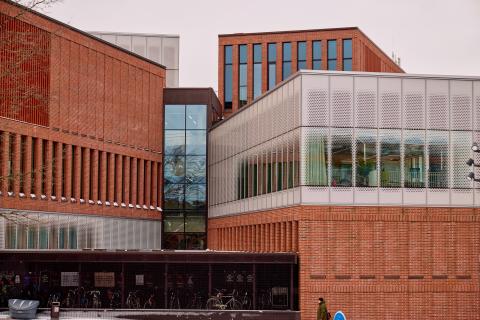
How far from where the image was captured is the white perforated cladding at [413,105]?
141ft

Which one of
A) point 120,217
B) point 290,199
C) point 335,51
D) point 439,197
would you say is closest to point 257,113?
point 290,199

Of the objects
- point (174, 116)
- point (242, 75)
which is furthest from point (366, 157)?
point (242, 75)

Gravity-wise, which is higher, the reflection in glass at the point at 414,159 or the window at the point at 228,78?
the window at the point at 228,78

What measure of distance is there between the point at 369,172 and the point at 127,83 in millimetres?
26217

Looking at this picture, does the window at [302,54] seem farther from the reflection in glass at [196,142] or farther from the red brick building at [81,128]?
the reflection in glass at [196,142]

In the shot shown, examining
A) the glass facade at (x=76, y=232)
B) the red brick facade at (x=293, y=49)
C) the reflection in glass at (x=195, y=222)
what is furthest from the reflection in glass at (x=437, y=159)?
the red brick facade at (x=293, y=49)

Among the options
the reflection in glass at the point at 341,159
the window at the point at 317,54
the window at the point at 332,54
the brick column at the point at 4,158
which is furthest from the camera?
the window at the point at 317,54

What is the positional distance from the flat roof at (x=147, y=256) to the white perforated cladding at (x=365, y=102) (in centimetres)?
672

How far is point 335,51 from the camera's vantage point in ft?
267

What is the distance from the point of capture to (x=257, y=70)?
83625 mm

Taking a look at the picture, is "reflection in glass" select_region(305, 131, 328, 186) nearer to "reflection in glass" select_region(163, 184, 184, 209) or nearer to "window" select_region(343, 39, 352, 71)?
"reflection in glass" select_region(163, 184, 184, 209)

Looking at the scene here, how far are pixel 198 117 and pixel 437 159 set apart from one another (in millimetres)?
28058

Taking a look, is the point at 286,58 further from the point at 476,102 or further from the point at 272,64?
the point at 476,102

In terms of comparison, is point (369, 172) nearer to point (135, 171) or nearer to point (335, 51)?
point (135, 171)
